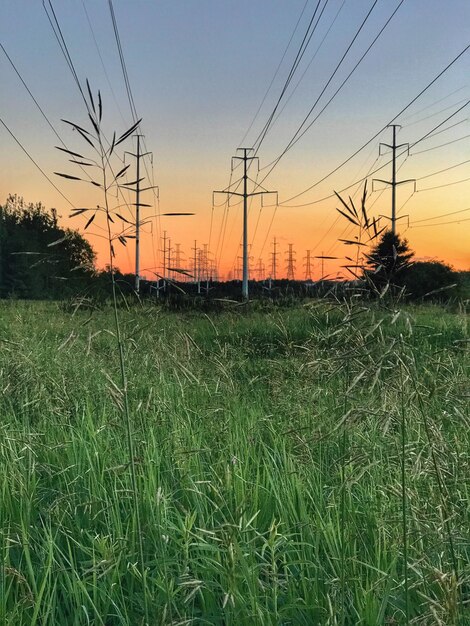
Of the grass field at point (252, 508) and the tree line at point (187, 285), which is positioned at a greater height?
the tree line at point (187, 285)

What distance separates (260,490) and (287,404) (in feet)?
3.88

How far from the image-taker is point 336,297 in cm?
183

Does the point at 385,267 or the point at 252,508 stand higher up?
the point at 385,267

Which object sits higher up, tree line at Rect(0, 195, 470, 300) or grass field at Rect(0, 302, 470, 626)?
tree line at Rect(0, 195, 470, 300)

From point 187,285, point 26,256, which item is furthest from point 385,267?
point 26,256

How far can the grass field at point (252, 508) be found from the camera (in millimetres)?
1399

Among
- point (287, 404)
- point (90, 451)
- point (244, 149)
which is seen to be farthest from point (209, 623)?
point (244, 149)

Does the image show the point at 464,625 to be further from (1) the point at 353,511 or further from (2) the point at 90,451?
(2) the point at 90,451

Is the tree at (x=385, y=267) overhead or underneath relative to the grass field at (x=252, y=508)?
overhead

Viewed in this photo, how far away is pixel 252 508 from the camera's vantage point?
6.96 ft

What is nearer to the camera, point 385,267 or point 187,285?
point 385,267

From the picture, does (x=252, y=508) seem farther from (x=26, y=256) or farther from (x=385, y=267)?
(x=26, y=256)

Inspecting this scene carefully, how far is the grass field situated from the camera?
4.59ft

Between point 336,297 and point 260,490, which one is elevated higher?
point 336,297
